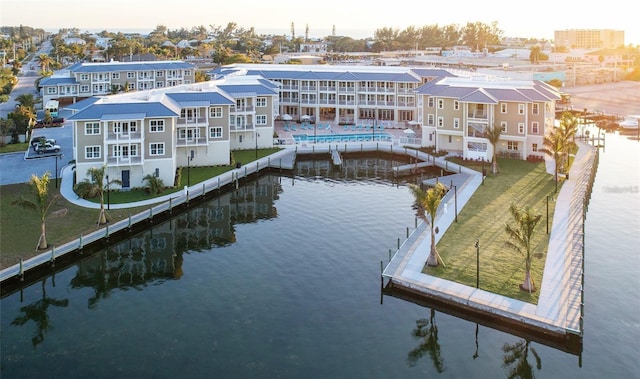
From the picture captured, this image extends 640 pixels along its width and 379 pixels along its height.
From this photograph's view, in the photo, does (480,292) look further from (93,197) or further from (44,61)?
(44,61)

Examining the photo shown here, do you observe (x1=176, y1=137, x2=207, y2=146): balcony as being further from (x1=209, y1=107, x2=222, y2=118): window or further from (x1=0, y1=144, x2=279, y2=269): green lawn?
(x1=0, y1=144, x2=279, y2=269): green lawn

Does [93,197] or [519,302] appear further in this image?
[93,197]

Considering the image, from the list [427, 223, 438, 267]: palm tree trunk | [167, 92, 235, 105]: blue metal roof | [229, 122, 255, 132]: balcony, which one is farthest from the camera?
[229, 122, 255, 132]: balcony

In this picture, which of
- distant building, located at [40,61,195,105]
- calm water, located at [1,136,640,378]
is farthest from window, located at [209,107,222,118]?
distant building, located at [40,61,195,105]

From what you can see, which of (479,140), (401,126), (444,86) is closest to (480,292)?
(479,140)

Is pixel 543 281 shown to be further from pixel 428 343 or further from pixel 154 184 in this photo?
pixel 154 184

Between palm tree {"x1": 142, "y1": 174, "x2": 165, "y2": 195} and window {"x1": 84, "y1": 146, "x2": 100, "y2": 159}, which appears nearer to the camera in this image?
palm tree {"x1": 142, "y1": 174, "x2": 165, "y2": 195}

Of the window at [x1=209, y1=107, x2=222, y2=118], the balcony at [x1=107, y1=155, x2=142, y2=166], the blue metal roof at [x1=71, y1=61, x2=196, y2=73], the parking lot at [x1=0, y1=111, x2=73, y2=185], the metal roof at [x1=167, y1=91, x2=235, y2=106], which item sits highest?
the blue metal roof at [x1=71, y1=61, x2=196, y2=73]
